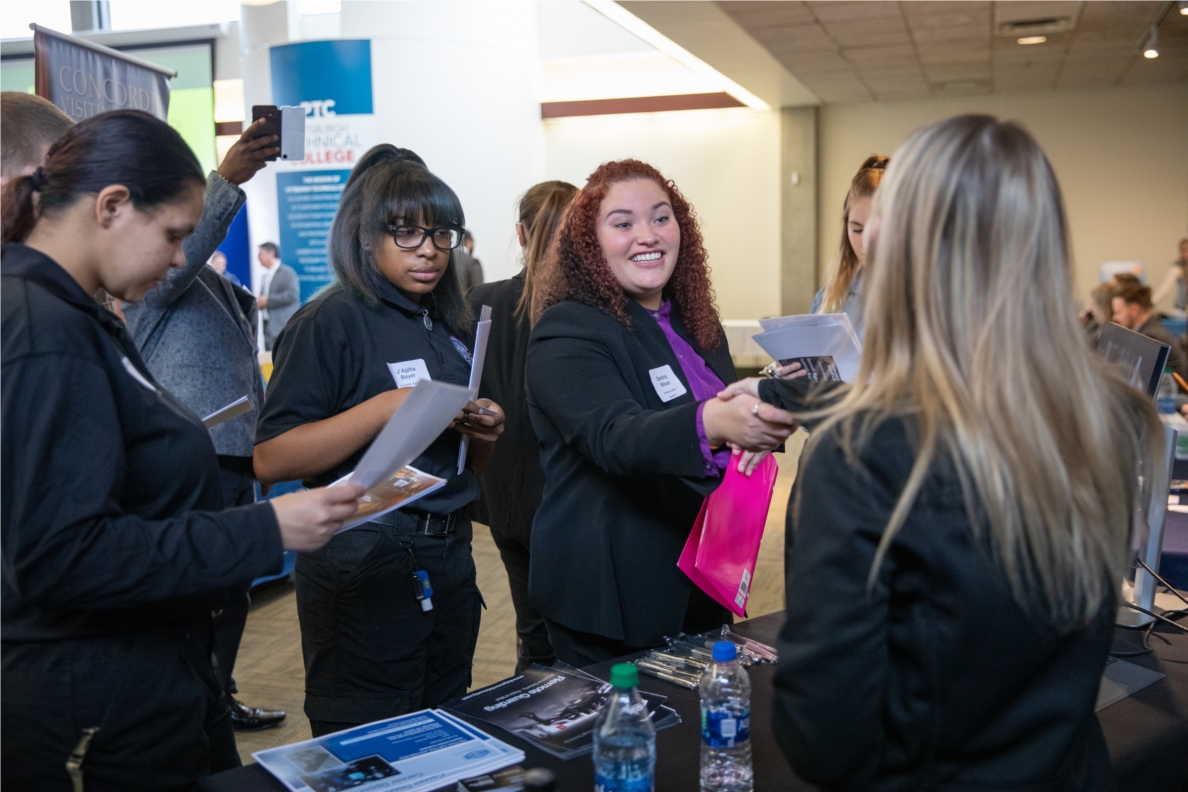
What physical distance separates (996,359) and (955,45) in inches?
327

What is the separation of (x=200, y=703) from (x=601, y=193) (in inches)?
44.5

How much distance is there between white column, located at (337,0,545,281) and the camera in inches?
345

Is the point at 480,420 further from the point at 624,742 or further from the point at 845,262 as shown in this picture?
the point at 845,262

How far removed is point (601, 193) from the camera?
6.15 ft

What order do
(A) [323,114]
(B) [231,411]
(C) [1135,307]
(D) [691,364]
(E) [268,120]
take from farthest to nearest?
(A) [323,114]
(C) [1135,307]
(E) [268,120]
(D) [691,364]
(B) [231,411]

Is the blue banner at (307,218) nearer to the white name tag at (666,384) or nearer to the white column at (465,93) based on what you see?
the white column at (465,93)

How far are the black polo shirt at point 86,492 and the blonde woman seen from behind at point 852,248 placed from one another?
2.15 metres

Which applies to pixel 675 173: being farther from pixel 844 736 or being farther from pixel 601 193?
pixel 844 736

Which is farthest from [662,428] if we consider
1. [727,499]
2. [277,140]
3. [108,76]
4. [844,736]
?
[108,76]

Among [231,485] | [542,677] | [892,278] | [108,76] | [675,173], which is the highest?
[675,173]

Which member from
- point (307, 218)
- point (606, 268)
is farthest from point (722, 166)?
point (606, 268)

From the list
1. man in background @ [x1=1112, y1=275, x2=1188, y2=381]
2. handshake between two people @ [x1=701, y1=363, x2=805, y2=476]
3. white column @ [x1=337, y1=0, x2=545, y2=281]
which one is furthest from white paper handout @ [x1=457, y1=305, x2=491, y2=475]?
white column @ [x1=337, y1=0, x2=545, y2=281]

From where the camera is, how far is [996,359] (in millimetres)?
860

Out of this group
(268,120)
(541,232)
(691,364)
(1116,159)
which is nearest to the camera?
(691,364)
